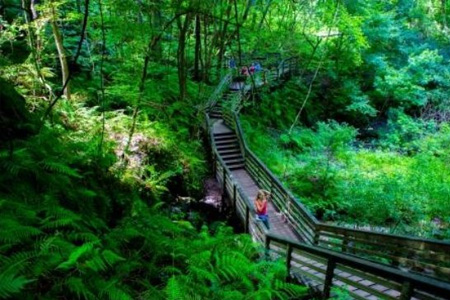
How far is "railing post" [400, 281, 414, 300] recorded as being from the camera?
3916 mm

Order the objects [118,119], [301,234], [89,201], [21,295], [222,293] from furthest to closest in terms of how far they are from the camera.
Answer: [118,119], [301,234], [89,201], [222,293], [21,295]

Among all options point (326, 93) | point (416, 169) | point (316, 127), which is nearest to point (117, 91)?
point (416, 169)

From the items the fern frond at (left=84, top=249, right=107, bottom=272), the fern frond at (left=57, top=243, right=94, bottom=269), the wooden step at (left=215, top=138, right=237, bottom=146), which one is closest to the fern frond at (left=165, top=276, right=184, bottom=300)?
the fern frond at (left=84, top=249, right=107, bottom=272)

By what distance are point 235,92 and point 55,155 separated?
15575 mm

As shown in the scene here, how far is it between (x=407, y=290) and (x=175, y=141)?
402 inches

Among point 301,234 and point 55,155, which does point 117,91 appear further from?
point 301,234

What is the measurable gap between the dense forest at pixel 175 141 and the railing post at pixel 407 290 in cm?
145

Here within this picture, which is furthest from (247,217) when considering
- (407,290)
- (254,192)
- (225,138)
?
A: (407,290)

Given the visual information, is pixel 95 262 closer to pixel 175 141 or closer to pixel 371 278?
pixel 371 278

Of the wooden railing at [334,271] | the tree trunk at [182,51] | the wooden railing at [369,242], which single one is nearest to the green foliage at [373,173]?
the wooden railing at [369,242]

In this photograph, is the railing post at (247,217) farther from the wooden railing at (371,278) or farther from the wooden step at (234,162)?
the wooden step at (234,162)

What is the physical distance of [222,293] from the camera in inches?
165

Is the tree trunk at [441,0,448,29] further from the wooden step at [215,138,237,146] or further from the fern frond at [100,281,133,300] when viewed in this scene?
the fern frond at [100,281,133,300]

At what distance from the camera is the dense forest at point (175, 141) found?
4.09 m
